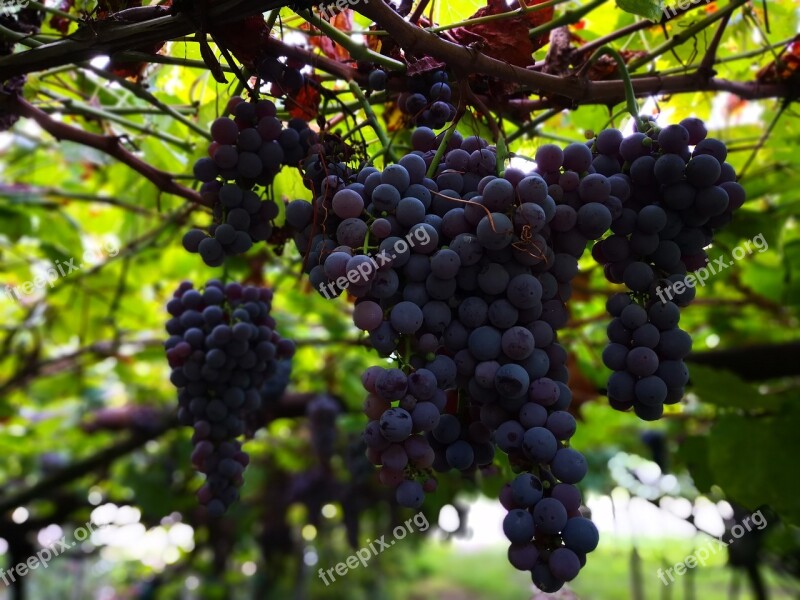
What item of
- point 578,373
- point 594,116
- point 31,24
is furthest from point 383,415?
point 578,373

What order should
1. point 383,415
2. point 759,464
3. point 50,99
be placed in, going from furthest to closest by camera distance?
point 759,464
point 50,99
point 383,415

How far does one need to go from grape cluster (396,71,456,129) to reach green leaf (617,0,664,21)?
11.7 inches

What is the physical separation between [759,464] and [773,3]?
3.68ft

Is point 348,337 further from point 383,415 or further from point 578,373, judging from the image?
point 383,415

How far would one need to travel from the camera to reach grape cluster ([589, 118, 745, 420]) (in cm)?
79

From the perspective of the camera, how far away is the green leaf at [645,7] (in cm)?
98

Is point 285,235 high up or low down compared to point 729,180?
up

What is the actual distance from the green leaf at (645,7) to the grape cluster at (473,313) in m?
0.33

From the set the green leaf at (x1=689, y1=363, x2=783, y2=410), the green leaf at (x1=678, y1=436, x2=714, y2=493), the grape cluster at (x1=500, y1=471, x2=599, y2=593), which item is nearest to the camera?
the grape cluster at (x1=500, y1=471, x2=599, y2=593)

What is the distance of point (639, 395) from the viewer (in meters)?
0.78

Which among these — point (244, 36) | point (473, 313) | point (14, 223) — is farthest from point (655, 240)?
point (14, 223)

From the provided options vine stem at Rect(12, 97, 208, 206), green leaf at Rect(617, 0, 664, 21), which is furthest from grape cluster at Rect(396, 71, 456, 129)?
vine stem at Rect(12, 97, 208, 206)

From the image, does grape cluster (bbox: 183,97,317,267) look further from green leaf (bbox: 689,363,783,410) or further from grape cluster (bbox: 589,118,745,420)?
green leaf (bbox: 689,363,783,410)

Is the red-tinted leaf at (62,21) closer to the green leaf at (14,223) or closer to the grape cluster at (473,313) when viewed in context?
the grape cluster at (473,313)
